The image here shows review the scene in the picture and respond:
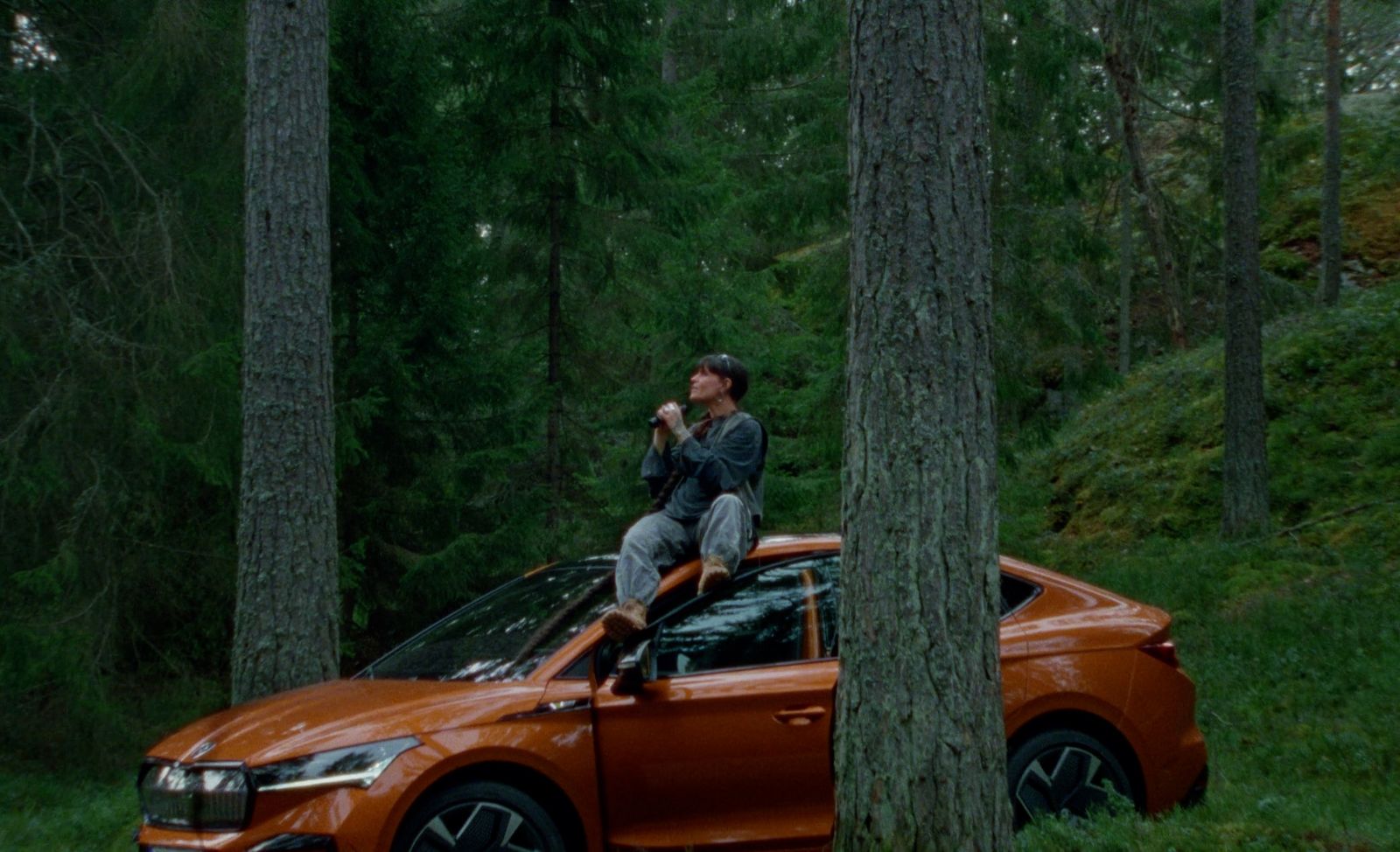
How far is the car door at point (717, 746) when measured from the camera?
18.7 ft

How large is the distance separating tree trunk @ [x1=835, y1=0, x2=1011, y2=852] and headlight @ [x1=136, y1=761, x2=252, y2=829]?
7.62 ft

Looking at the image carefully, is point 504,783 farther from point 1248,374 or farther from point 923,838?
point 1248,374

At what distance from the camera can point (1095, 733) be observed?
644cm

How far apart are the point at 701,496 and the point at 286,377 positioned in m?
3.17

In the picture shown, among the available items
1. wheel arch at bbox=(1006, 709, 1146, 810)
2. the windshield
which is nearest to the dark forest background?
the windshield

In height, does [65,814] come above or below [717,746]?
below

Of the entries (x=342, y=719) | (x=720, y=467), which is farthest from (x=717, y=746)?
(x=342, y=719)

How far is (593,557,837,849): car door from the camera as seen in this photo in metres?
5.69

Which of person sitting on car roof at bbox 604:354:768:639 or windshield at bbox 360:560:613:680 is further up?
person sitting on car roof at bbox 604:354:768:639

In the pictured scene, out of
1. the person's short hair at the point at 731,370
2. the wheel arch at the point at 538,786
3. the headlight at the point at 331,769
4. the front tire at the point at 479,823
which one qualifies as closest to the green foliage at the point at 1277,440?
the person's short hair at the point at 731,370

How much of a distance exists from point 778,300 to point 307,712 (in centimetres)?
1442

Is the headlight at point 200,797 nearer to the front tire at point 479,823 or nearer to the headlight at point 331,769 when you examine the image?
the headlight at point 331,769

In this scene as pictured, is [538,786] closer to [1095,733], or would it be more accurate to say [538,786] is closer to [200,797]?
[200,797]

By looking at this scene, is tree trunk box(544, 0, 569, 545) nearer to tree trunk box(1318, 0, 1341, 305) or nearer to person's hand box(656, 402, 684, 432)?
person's hand box(656, 402, 684, 432)
